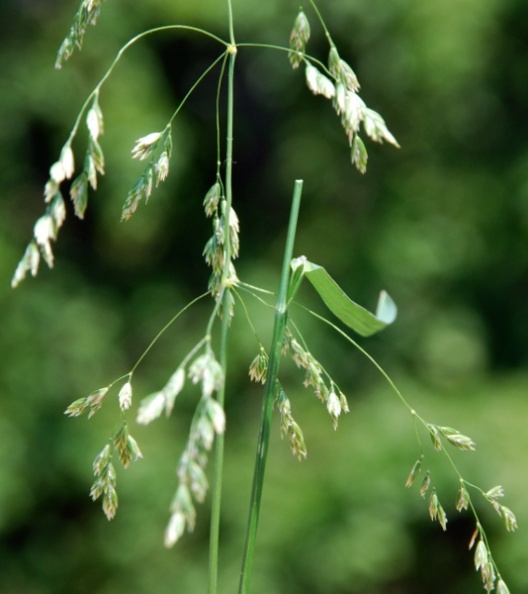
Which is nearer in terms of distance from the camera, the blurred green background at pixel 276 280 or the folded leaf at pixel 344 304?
the folded leaf at pixel 344 304

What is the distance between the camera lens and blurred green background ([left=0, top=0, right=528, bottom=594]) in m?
2.59

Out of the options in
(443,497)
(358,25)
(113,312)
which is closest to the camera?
(443,497)

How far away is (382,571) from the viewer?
2.57 meters

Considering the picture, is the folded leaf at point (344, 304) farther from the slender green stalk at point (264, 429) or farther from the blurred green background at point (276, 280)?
the blurred green background at point (276, 280)

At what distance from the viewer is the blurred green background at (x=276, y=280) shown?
2.59m

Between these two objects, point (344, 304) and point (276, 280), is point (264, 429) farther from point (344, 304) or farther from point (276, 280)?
point (276, 280)

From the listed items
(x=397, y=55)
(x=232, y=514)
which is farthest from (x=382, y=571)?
(x=397, y=55)

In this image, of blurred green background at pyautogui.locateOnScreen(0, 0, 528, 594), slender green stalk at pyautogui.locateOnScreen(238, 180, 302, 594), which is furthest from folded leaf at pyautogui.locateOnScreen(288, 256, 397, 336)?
blurred green background at pyautogui.locateOnScreen(0, 0, 528, 594)

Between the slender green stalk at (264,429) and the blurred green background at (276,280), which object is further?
the blurred green background at (276,280)

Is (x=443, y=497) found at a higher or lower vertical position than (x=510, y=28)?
lower

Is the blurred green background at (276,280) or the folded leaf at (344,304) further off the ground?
the folded leaf at (344,304)

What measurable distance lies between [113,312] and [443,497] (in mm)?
1220

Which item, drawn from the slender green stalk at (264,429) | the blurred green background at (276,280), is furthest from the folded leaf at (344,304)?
the blurred green background at (276,280)

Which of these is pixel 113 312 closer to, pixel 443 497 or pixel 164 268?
pixel 164 268
